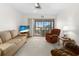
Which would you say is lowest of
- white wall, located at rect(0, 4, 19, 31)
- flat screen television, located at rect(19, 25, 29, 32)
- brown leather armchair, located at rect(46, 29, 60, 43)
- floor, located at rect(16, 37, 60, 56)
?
floor, located at rect(16, 37, 60, 56)

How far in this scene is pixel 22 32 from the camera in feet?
7.00

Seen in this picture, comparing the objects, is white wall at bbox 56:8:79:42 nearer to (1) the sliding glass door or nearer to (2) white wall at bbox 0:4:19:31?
(1) the sliding glass door

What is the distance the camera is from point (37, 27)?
6.93ft

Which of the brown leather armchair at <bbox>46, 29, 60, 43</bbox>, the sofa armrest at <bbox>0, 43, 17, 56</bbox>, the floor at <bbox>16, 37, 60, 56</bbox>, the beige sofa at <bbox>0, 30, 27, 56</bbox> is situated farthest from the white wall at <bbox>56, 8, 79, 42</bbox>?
the sofa armrest at <bbox>0, 43, 17, 56</bbox>

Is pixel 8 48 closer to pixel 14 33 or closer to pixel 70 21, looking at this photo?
pixel 14 33

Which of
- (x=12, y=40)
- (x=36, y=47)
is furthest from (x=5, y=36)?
(x=36, y=47)

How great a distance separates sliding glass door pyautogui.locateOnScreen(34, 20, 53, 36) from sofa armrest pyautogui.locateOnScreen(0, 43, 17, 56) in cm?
50

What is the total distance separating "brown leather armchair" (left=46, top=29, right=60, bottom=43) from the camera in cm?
207

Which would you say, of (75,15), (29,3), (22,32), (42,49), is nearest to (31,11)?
(29,3)

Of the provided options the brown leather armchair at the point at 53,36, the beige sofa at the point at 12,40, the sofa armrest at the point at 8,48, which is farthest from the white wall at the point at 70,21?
the sofa armrest at the point at 8,48

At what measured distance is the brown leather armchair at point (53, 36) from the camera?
2.07 metres

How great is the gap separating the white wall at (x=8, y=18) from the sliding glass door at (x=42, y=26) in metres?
0.38

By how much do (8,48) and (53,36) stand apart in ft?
2.95

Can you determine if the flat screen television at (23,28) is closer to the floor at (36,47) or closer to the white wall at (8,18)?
the white wall at (8,18)
